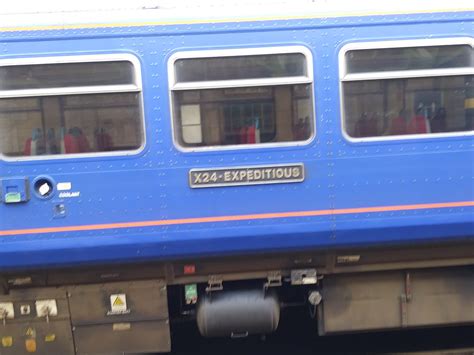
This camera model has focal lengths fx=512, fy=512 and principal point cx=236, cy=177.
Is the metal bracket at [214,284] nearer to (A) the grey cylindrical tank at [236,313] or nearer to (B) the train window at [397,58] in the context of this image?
(A) the grey cylindrical tank at [236,313]

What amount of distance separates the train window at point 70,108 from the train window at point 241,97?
13.4 inches

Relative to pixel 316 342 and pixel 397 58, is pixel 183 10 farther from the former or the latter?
pixel 316 342

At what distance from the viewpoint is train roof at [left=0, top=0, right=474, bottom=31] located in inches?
144

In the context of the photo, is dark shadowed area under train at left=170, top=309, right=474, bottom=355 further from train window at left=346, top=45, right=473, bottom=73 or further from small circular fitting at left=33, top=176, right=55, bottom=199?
train window at left=346, top=45, right=473, bottom=73

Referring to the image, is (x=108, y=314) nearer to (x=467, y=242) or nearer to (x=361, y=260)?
(x=361, y=260)

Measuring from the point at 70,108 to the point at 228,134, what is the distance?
3.83 ft

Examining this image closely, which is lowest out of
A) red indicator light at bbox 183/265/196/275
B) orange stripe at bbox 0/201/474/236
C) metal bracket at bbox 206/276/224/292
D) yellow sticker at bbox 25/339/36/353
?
yellow sticker at bbox 25/339/36/353

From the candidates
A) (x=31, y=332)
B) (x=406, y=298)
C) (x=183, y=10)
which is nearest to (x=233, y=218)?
(x=183, y=10)

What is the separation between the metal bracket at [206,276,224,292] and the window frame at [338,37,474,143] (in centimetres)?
149

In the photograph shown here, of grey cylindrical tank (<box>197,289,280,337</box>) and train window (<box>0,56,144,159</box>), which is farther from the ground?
train window (<box>0,56,144,159</box>)

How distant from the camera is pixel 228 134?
3.81m

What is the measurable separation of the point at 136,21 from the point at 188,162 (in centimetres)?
109

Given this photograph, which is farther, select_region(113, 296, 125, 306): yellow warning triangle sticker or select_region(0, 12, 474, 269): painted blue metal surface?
select_region(113, 296, 125, 306): yellow warning triangle sticker

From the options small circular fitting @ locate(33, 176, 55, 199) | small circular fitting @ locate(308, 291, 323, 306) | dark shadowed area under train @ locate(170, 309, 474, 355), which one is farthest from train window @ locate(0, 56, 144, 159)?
dark shadowed area under train @ locate(170, 309, 474, 355)
